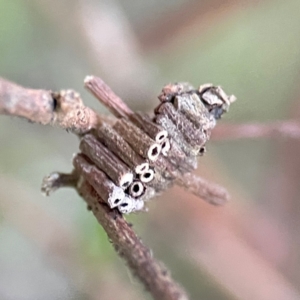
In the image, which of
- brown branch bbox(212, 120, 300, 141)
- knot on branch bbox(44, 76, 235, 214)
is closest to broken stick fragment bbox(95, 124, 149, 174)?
knot on branch bbox(44, 76, 235, 214)

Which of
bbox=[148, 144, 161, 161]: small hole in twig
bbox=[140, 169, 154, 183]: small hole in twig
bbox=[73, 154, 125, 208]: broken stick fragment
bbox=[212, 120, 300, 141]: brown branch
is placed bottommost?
bbox=[73, 154, 125, 208]: broken stick fragment

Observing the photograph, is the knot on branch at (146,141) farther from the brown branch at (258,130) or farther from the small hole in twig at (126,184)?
the brown branch at (258,130)

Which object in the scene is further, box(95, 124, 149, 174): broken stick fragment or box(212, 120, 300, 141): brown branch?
box(212, 120, 300, 141): brown branch

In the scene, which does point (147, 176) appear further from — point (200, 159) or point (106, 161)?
point (200, 159)

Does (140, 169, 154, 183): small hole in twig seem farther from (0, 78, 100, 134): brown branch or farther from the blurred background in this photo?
the blurred background

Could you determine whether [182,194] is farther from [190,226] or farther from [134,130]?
[134,130]

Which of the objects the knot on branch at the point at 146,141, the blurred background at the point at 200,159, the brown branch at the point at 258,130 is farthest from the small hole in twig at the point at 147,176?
the blurred background at the point at 200,159
